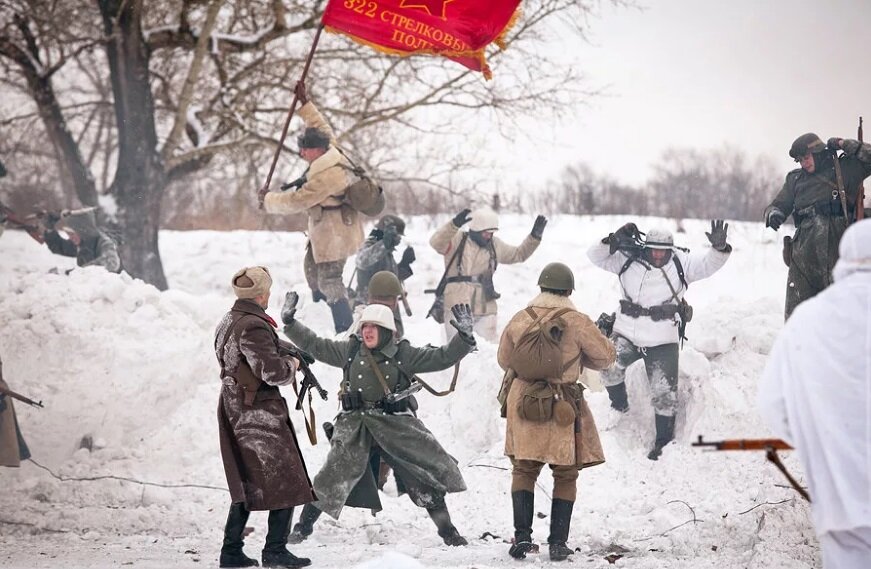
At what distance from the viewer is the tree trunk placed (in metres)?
12.8

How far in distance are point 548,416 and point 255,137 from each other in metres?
8.18

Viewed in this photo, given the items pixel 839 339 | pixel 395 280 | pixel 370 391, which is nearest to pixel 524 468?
pixel 370 391

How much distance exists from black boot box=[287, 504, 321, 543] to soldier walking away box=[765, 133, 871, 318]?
4.14 m

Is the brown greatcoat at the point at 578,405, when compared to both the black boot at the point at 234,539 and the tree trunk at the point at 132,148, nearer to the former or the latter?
the black boot at the point at 234,539

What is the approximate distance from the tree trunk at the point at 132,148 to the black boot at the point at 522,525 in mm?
8420

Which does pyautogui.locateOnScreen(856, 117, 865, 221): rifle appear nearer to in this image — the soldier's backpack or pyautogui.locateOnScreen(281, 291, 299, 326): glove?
the soldier's backpack

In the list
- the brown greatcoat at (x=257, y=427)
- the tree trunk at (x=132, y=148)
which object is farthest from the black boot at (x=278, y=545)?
the tree trunk at (x=132, y=148)

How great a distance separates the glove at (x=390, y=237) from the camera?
9023mm

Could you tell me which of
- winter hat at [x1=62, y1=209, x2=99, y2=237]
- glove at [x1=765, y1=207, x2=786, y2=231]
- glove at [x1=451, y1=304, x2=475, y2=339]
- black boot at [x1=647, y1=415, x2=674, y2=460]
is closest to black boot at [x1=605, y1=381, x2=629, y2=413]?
black boot at [x1=647, y1=415, x2=674, y2=460]

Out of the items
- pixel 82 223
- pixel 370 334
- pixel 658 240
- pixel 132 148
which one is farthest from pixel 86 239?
pixel 658 240

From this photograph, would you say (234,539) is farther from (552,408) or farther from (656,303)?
(656,303)

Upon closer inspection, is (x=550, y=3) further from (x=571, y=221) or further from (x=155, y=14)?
(x=155, y=14)

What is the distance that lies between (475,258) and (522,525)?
3.75 metres

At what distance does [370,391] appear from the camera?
595cm
